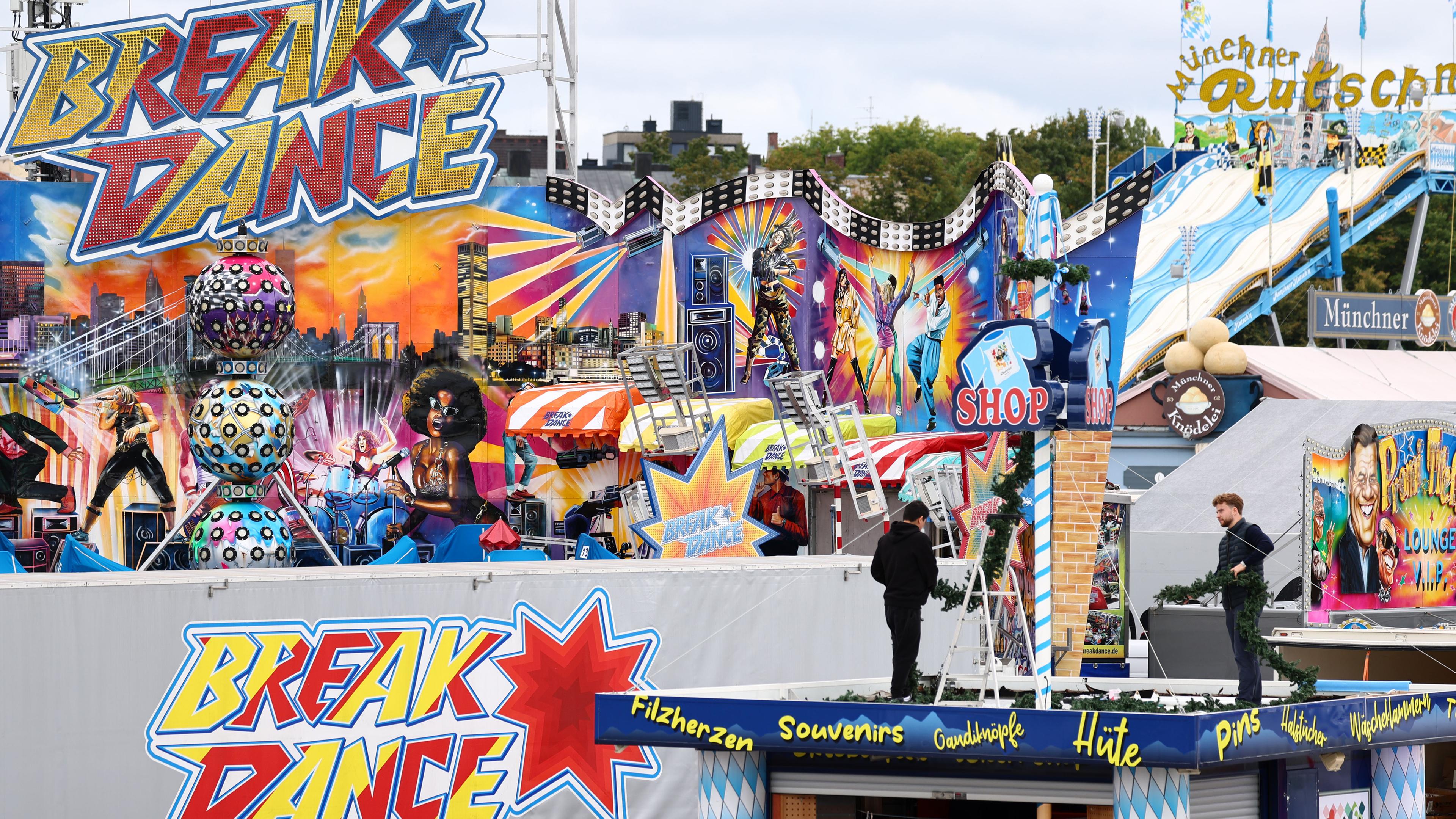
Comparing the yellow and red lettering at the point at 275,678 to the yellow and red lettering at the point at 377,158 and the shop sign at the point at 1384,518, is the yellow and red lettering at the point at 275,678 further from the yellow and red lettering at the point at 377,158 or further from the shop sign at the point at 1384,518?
the yellow and red lettering at the point at 377,158

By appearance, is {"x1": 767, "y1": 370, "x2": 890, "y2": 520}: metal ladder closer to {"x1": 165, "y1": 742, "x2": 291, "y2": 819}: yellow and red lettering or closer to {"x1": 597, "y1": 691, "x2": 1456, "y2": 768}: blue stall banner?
{"x1": 165, "y1": 742, "x2": 291, "y2": 819}: yellow and red lettering

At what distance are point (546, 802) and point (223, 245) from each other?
6037mm

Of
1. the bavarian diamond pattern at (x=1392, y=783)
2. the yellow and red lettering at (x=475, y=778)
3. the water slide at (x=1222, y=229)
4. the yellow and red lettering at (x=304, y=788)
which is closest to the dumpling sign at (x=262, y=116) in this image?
the yellow and red lettering at (x=475, y=778)

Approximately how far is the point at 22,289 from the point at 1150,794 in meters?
19.5

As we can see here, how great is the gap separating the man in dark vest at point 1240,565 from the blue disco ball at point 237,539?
8.15 m

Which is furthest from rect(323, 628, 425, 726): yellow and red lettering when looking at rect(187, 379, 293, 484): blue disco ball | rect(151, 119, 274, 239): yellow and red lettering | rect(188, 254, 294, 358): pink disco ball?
rect(151, 119, 274, 239): yellow and red lettering

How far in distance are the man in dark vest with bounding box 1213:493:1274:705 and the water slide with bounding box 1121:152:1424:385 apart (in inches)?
1159

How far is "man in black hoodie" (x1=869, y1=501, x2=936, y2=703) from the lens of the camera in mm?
11195

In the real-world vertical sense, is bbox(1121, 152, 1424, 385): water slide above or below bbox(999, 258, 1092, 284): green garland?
above

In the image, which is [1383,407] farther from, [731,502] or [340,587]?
[340,587]

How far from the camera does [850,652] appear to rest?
15.2m

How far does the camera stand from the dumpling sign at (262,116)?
24.3 meters

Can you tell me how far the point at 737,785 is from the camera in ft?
35.2

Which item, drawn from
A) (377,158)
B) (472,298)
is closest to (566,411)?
(472,298)
